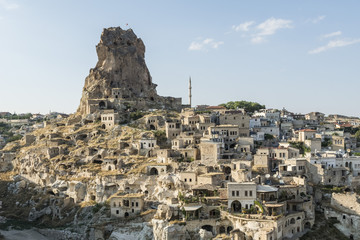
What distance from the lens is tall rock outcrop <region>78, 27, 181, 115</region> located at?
82938 millimetres

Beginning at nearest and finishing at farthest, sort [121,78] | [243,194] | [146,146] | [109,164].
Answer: [243,194] < [109,164] < [146,146] < [121,78]

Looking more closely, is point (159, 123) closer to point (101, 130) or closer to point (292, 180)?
point (101, 130)

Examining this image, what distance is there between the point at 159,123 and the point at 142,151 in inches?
436

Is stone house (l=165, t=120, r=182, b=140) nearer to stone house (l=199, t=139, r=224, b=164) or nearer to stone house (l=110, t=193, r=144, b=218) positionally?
stone house (l=199, t=139, r=224, b=164)

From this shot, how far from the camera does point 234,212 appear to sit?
42812 mm

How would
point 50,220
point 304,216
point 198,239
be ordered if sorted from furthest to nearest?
point 50,220 → point 304,216 → point 198,239

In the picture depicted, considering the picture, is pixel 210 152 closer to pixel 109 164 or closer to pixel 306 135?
pixel 109 164

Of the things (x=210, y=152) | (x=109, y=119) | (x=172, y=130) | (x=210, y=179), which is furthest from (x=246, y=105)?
(x=210, y=179)

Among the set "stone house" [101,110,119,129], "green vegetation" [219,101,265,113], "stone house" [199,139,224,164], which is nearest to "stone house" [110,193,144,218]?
"stone house" [199,139,224,164]

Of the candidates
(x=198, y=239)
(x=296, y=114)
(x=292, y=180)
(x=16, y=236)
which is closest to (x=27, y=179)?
(x=16, y=236)

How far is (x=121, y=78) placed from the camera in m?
→ 87.1

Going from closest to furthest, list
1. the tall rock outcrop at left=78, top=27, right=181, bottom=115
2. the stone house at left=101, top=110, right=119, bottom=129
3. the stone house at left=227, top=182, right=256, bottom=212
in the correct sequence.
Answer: the stone house at left=227, top=182, right=256, bottom=212, the stone house at left=101, top=110, right=119, bottom=129, the tall rock outcrop at left=78, top=27, right=181, bottom=115

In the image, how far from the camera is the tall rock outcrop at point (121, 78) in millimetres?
82938

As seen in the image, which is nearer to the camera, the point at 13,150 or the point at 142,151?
the point at 142,151
